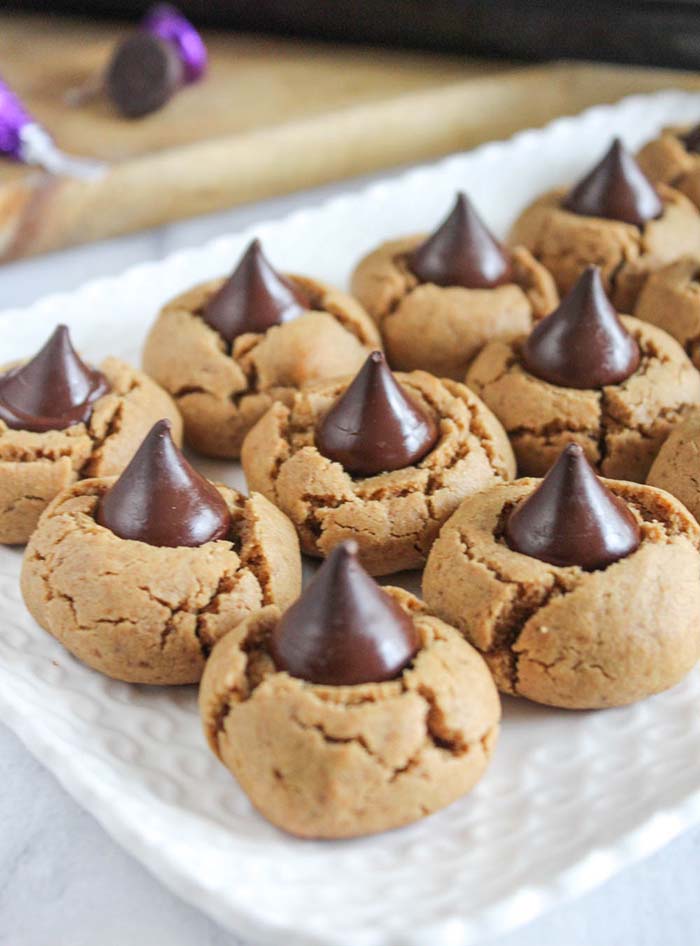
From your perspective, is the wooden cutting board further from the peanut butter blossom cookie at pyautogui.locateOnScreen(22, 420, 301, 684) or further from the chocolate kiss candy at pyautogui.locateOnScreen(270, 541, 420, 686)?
the chocolate kiss candy at pyautogui.locateOnScreen(270, 541, 420, 686)

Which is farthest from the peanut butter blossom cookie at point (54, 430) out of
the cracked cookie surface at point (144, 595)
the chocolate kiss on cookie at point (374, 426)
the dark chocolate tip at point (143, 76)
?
the dark chocolate tip at point (143, 76)

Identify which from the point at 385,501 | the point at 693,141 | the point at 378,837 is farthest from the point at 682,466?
the point at 693,141

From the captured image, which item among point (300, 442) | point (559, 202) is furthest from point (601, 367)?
point (559, 202)

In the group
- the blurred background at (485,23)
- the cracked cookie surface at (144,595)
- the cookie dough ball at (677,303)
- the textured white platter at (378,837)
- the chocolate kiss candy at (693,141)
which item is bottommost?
the textured white platter at (378,837)

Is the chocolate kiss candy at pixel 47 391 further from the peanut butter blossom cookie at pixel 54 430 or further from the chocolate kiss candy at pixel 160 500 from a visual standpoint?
the chocolate kiss candy at pixel 160 500

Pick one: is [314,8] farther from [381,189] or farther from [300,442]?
[300,442]
